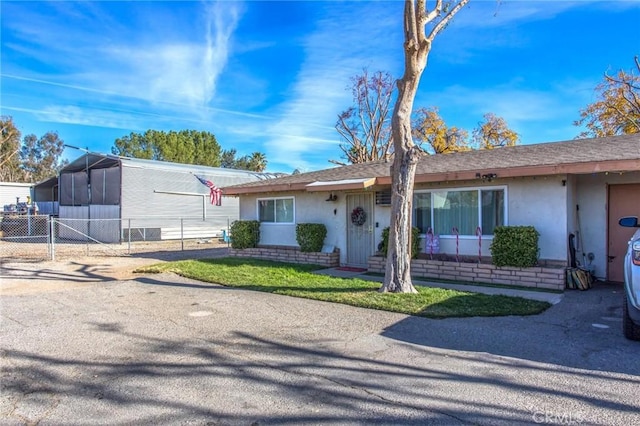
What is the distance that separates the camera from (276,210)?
14.0 meters

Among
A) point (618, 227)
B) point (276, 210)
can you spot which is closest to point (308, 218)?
point (276, 210)

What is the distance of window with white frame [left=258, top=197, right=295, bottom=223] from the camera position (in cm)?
1367

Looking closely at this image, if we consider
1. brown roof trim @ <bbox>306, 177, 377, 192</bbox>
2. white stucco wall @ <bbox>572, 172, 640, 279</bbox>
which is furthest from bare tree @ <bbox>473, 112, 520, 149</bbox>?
brown roof trim @ <bbox>306, 177, 377, 192</bbox>

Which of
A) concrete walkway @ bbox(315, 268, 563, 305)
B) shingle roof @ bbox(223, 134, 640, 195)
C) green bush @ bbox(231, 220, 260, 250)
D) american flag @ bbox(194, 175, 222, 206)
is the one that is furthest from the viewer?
american flag @ bbox(194, 175, 222, 206)

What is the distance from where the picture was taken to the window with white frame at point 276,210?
13672mm

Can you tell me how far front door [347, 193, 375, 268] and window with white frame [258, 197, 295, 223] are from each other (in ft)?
7.73

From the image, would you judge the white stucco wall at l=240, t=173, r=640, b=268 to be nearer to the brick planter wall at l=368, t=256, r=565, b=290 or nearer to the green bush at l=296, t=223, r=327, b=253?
the brick planter wall at l=368, t=256, r=565, b=290

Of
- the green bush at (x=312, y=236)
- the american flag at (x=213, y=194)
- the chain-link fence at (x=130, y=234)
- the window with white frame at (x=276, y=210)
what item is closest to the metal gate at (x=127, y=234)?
the chain-link fence at (x=130, y=234)

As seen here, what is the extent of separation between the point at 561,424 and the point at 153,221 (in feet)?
73.0

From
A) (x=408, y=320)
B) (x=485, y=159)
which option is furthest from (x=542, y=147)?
(x=408, y=320)

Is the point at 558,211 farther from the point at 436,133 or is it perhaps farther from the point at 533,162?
the point at 436,133

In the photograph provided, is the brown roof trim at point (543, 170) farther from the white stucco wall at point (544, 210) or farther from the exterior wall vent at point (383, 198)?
the exterior wall vent at point (383, 198)

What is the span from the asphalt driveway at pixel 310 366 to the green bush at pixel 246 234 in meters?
7.16

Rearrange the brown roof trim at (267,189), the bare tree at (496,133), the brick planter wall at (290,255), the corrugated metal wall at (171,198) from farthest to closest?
1. the bare tree at (496,133)
2. the corrugated metal wall at (171,198)
3. the brown roof trim at (267,189)
4. the brick planter wall at (290,255)
